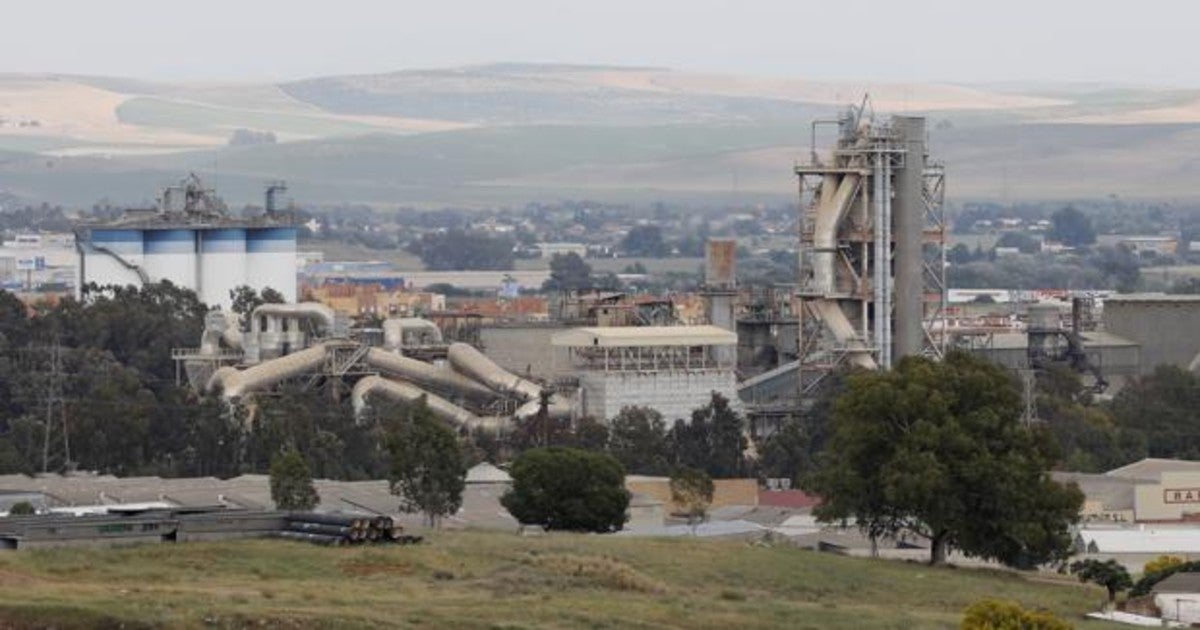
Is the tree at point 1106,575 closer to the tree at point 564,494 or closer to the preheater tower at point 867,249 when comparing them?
the tree at point 564,494

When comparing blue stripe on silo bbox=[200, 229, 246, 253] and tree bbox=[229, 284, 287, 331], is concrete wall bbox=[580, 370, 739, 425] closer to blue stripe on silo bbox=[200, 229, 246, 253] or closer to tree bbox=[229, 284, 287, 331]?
tree bbox=[229, 284, 287, 331]

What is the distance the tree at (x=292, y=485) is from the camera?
2625 inches

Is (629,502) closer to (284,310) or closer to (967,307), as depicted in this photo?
(284,310)

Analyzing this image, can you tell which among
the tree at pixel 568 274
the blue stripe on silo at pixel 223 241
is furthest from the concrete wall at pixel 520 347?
the tree at pixel 568 274

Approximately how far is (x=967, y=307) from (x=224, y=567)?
10147 centimetres

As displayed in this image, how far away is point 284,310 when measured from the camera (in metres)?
97.7

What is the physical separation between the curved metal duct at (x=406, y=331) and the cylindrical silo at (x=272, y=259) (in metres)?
24.3

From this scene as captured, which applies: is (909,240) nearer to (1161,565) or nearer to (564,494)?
(564,494)

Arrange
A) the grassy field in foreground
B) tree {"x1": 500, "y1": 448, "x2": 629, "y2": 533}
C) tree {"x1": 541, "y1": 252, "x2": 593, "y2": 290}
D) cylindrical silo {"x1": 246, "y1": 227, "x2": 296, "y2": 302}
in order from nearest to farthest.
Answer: the grassy field in foreground < tree {"x1": 500, "y1": 448, "x2": 629, "y2": 533} < cylindrical silo {"x1": 246, "y1": 227, "x2": 296, "y2": 302} < tree {"x1": 541, "y1": 252, "x2": 593, "y2": 290}

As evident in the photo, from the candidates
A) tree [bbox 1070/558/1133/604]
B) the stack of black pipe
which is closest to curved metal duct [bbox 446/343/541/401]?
tree [bbox 1070/558/1133/604]

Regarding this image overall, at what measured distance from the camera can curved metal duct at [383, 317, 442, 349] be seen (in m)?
97.0

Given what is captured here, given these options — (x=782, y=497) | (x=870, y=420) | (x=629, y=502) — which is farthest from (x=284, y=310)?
(x=870, y=420)

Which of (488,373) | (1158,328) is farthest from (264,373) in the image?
(1158,328)

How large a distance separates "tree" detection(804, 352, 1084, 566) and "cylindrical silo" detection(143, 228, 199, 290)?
212ft
